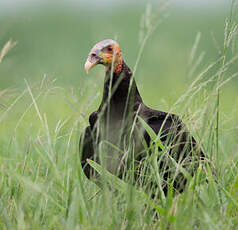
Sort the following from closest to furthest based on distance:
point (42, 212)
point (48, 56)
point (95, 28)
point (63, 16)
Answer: point (42, 212), point (48, 56), point (95, 28), point (63, 16)

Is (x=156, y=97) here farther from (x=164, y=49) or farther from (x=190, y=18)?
(x=190, y=18)

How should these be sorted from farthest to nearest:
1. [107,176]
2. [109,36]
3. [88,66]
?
[109,36] → [88,66] → [107,176]

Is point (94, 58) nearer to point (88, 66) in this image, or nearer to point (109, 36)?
point (88, 66)

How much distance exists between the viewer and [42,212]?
78.4 inches

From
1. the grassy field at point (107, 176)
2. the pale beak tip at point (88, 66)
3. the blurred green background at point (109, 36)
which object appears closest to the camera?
the grassy field at point (107, 176)

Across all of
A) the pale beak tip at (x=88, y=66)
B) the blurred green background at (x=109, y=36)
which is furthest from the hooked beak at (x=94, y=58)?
the blurred green background at (x=109, y=36)

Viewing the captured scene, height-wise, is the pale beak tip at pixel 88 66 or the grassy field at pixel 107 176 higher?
the pale beak tip at pixel 88 66

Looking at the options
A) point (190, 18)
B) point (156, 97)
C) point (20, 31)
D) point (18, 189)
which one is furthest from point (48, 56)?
point (18, 189)

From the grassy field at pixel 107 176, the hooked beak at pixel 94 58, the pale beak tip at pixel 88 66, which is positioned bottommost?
the grassy field at pixel 107 176

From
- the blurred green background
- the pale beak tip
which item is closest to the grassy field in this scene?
the pale beak tip

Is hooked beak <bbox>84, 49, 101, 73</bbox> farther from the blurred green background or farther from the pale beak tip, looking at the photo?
the blurred green background

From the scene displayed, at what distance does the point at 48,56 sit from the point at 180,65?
1979 millimetres

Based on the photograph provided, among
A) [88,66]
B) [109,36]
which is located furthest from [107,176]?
[109,36]

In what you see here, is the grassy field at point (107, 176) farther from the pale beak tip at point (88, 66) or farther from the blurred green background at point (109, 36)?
the blurred green background at point (109, 36)
